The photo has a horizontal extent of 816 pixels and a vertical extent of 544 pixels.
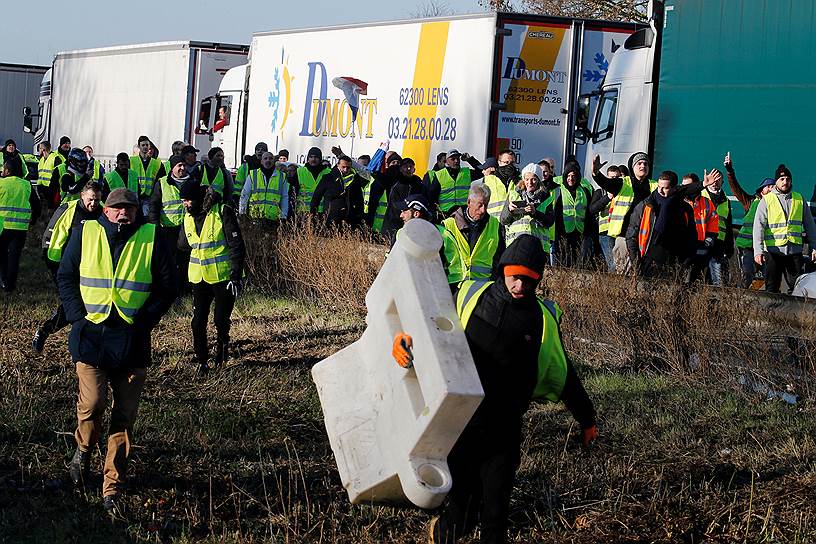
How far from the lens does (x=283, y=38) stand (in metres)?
26.5

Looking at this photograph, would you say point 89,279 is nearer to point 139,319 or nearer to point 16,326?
point 139,319

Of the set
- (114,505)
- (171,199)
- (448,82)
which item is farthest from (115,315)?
(448,82)

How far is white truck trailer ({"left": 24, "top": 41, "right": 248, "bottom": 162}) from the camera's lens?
1264 inches

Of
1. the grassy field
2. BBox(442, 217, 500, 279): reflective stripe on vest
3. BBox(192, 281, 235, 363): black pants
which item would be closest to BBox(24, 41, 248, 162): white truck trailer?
BBox(192, 281, 235, 363): black pants

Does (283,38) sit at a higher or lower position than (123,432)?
higher

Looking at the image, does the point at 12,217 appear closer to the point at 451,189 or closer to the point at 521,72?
the point at 451,189

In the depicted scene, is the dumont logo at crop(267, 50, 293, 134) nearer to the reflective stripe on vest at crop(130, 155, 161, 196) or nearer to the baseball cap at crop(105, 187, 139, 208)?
the reflective stripe on vest at crop(130, 155, 161, 196)

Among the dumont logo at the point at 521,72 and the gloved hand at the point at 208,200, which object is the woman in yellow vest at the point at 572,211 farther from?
the gloved hand at the point at 208,200

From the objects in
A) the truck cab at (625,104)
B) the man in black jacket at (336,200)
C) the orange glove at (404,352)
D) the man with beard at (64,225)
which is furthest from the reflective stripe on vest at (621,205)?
the orange glove at (404,352)

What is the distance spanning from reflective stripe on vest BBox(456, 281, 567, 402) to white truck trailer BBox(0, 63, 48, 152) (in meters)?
41.7

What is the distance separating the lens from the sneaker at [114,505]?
24.1 feet

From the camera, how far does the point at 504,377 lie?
20.0 feet

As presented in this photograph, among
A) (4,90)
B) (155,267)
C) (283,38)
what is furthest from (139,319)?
(4,90)

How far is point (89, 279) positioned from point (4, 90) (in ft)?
133
